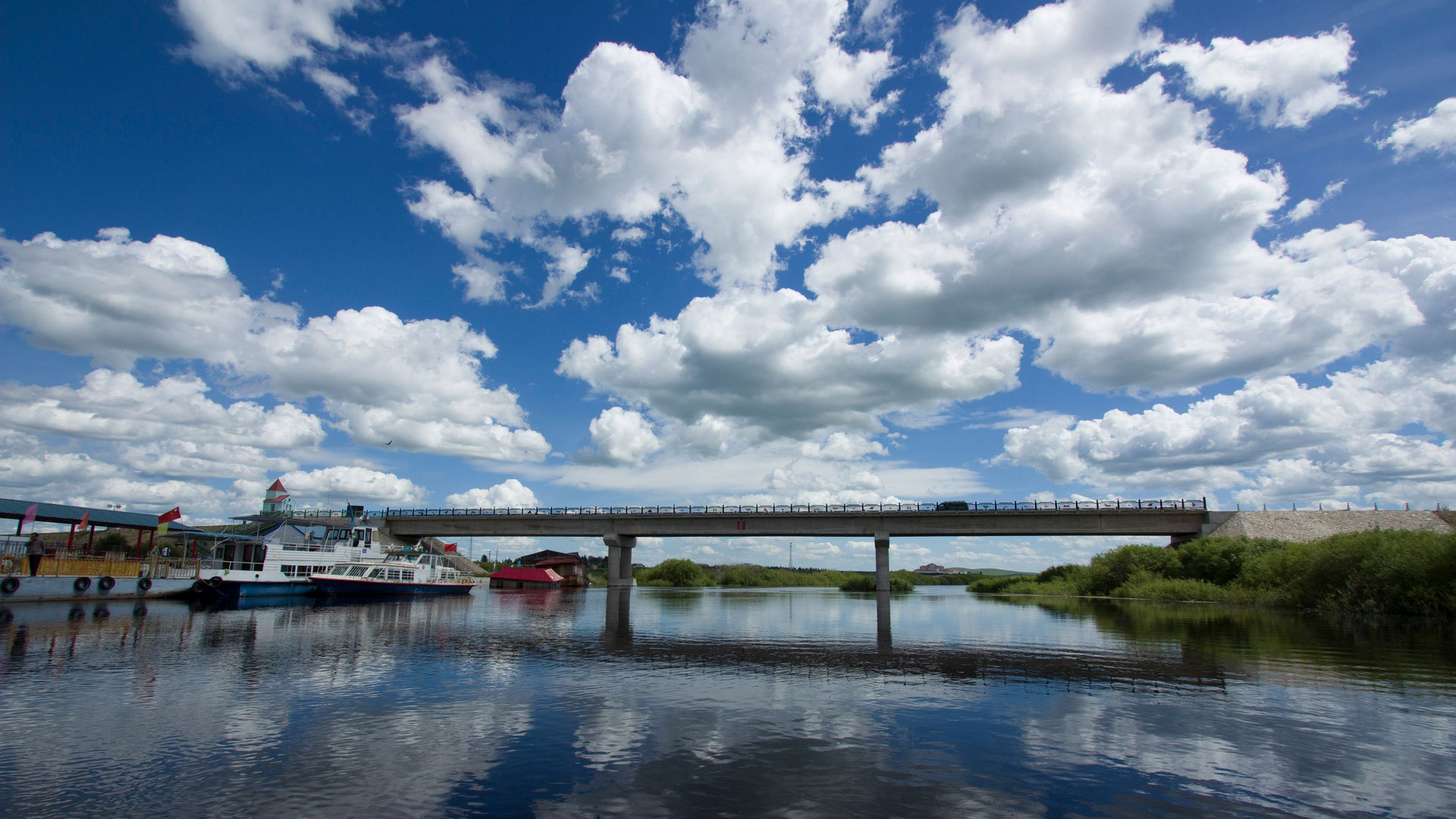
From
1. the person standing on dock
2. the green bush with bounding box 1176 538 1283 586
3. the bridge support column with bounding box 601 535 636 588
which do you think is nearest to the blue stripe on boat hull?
the person standing on dock

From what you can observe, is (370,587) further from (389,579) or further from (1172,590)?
(1172,590)

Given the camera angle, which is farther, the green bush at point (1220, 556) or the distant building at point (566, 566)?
the distant building at point (566, 566)

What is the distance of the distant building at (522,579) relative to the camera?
133375mm

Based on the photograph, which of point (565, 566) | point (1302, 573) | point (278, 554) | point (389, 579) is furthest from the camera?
point (565, 566)

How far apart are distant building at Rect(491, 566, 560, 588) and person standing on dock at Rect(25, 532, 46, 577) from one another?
2942 inches

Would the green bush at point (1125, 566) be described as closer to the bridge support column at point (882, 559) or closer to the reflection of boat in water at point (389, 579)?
the bridge support column at point (882, 559)

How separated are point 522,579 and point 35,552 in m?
78.8

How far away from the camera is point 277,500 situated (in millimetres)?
89812

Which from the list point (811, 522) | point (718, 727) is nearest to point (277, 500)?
point (811, 522)

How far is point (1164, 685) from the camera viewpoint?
82.0ft

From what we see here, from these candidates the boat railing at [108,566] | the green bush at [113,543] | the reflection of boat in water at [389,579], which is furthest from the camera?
the green bush at [113,543]

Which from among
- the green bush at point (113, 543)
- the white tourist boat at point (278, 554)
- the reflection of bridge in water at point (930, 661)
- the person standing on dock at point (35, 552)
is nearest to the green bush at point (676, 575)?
the white tourist boat at point (278, 554)

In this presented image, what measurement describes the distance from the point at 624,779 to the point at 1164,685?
20.5 m

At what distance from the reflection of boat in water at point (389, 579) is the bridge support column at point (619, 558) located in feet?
65.9
